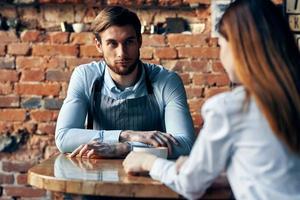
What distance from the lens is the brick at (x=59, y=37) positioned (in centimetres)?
395

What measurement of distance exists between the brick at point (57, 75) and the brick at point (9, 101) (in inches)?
9.0

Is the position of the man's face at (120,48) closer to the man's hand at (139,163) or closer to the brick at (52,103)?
the man's hand at (139,163)

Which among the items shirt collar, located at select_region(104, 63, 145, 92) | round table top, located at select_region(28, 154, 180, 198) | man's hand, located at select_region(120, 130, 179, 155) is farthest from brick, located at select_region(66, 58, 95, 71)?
round table top, located at select_region(28, 154, 180, 198)

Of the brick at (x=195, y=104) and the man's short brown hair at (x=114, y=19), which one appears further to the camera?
the brick at (x=195, y=104)

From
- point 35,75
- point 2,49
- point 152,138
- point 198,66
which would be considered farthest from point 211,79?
point 152,138

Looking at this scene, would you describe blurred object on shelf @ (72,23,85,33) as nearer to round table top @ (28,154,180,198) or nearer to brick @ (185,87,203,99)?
brick @ (185,87,203,99)

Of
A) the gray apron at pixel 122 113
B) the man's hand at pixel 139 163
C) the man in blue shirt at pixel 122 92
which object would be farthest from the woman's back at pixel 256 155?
the gray apron at pixel 122 113

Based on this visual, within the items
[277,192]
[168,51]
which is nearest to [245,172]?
[277,192]

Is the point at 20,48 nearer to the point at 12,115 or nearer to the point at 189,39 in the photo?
the point at 12,115

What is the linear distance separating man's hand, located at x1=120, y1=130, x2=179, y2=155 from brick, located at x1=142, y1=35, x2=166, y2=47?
1389 mm

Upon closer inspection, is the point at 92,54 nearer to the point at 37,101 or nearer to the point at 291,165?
the point at 37,101

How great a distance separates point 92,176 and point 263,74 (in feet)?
2.00

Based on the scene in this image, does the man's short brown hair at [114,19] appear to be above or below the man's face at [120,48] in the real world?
above

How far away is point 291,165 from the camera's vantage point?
176 centimetres
